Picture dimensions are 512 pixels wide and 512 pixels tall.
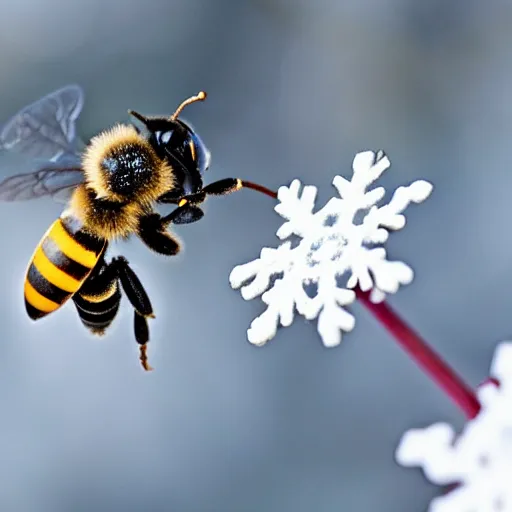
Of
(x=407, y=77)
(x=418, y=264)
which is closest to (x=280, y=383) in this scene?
(x=418, y=264)

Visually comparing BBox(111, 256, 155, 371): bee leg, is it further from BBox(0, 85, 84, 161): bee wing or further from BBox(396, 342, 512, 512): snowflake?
BBox(396, 342, 512, 512): snowflake

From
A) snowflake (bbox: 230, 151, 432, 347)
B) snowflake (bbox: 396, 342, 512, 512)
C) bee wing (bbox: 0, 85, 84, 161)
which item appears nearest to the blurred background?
bee wing (bbox: 0, 85, 84, 161)

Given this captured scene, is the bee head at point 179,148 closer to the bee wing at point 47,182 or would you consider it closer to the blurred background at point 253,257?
the bee wing at point 47,182

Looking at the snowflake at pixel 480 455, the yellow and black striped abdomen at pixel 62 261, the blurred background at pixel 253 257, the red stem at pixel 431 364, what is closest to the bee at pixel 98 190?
the yellow and black striped abdomen at pixel 62 261

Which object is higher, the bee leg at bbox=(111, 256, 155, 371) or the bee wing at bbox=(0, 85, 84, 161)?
the bee wing at bbox=(0, 85, 84, 161)

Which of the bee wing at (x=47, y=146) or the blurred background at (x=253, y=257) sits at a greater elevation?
the blurred background at (x=253, y=257)

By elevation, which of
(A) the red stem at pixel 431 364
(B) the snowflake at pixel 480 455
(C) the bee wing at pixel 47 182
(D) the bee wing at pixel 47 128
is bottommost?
(B) the snowflake at pixel 480 455

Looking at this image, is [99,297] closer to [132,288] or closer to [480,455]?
[132,288]
